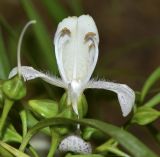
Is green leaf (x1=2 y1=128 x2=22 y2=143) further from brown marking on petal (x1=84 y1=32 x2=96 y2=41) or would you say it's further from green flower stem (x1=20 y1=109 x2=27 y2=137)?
brown marking on petal (x1=84 y1=32 x2=96 y2=41)

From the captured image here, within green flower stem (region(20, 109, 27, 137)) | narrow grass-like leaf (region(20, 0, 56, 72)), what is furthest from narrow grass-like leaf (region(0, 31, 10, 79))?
green flower stem (region(20, 109, 27, 137))

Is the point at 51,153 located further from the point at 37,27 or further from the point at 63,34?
the point at 37,27

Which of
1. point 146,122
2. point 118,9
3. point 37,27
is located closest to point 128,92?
point 146,122

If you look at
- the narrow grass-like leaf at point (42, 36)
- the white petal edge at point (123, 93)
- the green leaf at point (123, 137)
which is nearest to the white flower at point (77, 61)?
the white petal edge at point (123, 93)

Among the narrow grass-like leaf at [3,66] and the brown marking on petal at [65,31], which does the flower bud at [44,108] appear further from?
the narrow grass-like leaf at [3,66]

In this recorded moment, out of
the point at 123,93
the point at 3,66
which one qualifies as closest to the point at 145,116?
the point at 123,93

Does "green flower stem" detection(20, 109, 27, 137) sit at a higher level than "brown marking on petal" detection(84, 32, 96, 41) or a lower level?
lower

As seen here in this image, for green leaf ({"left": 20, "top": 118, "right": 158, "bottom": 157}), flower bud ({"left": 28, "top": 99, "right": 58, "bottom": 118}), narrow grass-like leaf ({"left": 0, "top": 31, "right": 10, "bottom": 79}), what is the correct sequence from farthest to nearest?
1. narrow grass-like leaf ({"left": 0, "top": 31, "right": 10, "bottom": 79})
2. flower bud ({"left": 28, "top": 99, "right": 58, "bottom": 118})
3. green leaf ({"left": 20, "top": 118, "right": 158, "bottom": 157})

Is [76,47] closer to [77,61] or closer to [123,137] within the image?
[77,61]

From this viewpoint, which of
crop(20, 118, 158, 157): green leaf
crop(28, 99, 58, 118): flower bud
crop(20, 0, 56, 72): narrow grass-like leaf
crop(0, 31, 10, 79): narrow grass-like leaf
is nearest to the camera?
crop(20, 118, 158, 157): green leaf
